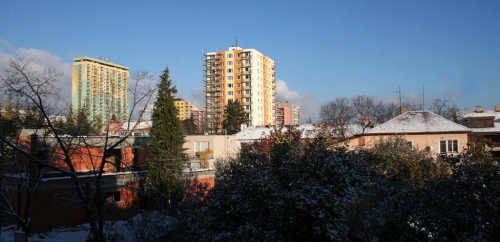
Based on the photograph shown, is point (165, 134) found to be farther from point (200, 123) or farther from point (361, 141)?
point (200, 123)

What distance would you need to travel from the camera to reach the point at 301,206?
770 cm

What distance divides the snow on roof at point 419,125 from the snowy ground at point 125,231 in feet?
70.5

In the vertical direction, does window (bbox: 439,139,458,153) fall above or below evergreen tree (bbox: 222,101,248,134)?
below

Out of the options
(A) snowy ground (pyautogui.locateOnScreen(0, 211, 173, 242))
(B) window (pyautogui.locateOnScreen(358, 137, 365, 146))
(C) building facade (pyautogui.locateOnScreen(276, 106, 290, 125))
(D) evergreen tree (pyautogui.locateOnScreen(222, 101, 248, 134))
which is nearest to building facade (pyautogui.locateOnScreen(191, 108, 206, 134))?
(D) evergreen tree (pyautogui.locateOnScreen(222, 101, 248, 134))

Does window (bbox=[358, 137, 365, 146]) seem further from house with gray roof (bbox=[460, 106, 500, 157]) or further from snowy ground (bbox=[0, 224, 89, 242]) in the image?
snowy ground (bbox=[0, 224, 89, 242])

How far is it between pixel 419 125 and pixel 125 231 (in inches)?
945

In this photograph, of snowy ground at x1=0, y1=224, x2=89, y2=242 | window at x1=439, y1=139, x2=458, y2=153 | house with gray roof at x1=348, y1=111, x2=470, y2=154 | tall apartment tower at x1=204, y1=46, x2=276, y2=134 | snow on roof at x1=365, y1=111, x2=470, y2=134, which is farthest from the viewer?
tall apartment tower at x1=204, y1=46, x2=276, y2=134

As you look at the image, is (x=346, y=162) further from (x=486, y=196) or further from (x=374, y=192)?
(x=486, y=196)

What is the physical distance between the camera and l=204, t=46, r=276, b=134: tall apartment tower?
77.9m

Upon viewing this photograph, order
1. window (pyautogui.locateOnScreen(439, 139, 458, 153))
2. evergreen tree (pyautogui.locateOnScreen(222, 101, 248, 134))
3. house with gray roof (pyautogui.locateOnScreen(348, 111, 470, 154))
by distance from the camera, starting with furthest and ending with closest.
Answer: evergreen tree (pyautogui.locateOnScreen(222, 101, 248, 134)), window (pyautogui.locateOnScreen(439, 139, 458, 153)), house with gray roof (pyautogui.locateOnScreen(348, 111, 470, 154))

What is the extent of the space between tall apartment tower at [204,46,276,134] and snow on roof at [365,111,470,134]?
46.3 m

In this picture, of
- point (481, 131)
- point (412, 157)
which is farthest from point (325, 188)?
point (481, 131)

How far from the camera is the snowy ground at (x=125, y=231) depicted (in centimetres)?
1247

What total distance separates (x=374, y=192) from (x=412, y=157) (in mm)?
12876
